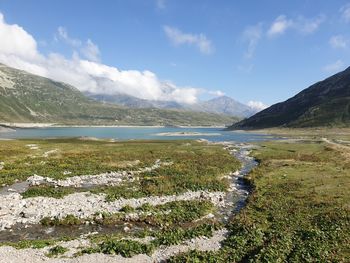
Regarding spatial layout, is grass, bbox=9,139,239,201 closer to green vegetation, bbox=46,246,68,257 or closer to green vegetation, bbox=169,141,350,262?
green vegetation, bbox=169,141,350,262

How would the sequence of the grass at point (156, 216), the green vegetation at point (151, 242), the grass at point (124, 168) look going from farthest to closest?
the grass at point (124, 168), the grass at point (156, 216), the green vegetation at point (151, 242)

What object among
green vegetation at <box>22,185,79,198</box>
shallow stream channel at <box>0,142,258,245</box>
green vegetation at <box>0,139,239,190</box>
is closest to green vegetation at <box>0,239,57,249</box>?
shallow stream channel at <box>0,142,258,245</box>

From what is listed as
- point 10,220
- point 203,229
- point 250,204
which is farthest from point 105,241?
point 250,204

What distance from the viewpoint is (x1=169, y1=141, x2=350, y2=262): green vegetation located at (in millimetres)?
26156

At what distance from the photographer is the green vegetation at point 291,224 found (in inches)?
1030

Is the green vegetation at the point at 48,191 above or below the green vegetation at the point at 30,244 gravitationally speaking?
above

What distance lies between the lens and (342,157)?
8306 centimetres

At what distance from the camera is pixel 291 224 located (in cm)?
3306

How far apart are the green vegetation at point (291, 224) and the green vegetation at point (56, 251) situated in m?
8.57

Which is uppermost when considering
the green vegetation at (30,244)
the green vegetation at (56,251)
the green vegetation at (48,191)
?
the green vegetation at (48,191)

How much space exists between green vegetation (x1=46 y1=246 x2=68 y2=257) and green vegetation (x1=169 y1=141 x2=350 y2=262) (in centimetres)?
857

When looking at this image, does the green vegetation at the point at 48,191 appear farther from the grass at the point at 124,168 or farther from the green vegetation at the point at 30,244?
the green vegetation at the point at 30,244

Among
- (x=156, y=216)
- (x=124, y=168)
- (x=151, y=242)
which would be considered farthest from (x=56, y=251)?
(x=124, y=168)

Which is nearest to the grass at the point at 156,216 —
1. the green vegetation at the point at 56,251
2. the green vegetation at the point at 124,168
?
the green vegetation at the point at 56,251
